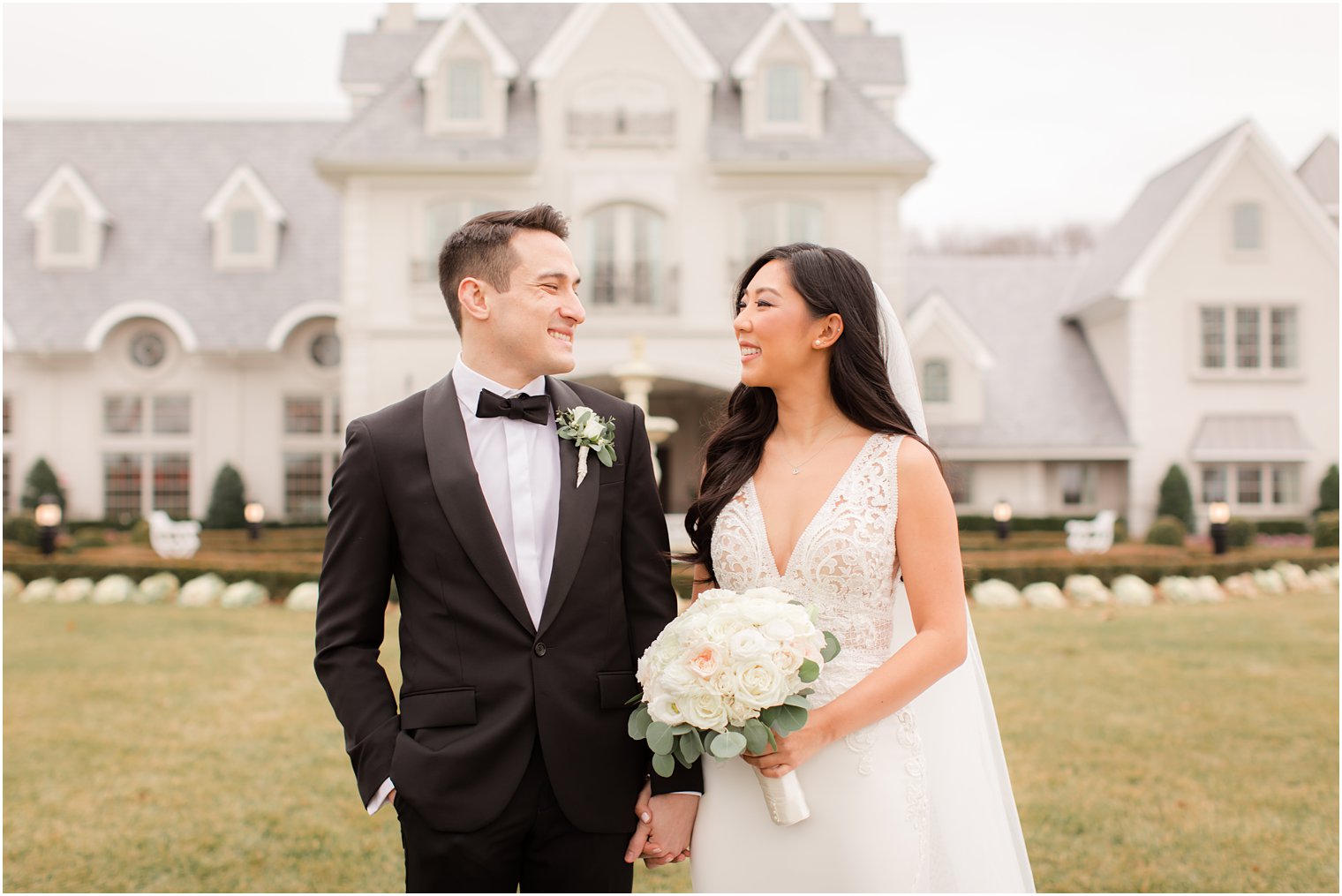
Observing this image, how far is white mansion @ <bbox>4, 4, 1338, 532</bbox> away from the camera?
64.0ft

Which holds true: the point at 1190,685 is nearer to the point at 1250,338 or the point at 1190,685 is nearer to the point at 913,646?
the point at 913,646

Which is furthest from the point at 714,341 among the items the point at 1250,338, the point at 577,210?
the point at 1250,338

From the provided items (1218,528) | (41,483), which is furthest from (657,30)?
(41,483)

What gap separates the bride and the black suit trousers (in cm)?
35

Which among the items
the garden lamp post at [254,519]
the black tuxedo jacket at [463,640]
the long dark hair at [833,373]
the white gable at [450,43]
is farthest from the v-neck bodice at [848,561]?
the garden lamp post at [254,519]

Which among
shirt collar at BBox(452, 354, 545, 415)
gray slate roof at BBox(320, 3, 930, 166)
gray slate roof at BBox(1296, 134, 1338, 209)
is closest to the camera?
shirt collar at BBox(452, 354, 545, 415)

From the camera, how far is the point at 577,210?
64.0 ft

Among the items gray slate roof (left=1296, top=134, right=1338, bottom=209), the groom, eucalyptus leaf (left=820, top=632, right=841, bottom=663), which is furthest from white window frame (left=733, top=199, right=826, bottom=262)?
eucalyptus leaf (left=820, top=632, right=841, bottom=663)

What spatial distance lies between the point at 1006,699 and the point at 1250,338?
1903 centimetres

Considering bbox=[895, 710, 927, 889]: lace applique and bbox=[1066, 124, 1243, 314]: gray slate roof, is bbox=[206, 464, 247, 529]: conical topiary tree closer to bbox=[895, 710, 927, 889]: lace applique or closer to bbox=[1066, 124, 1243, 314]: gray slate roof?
bbox=[1066, 124, 1243, 314]: gray slate roof

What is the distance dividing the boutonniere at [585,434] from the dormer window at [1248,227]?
2505cm

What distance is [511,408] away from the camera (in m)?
3.08

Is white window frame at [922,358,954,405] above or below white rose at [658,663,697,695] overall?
above

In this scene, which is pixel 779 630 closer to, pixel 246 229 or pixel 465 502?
pixel 465 502
